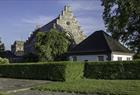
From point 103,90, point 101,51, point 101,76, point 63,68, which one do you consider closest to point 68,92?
point 103,90

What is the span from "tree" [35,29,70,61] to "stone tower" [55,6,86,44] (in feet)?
29.0

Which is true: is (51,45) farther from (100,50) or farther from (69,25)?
(69,25)

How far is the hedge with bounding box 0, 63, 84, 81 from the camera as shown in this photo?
31305 millimetres

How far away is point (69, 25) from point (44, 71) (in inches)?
1270

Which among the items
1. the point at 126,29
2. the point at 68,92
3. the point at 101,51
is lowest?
the point at 68,92

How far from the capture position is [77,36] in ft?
212

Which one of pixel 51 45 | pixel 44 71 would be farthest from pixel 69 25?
pixel 44 71

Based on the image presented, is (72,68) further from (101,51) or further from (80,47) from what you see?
(80,47)

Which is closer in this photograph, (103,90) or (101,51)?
(103,90)

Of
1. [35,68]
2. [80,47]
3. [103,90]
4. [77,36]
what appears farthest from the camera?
[77,36]

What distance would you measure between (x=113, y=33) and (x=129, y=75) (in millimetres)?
21154

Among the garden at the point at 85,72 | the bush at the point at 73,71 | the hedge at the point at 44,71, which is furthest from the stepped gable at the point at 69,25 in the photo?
the bush at the point at 73,71

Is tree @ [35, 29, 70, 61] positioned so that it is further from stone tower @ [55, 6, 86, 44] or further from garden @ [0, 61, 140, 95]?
garden @ [0, 61, 140, 95]

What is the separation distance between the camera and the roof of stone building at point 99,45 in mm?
45987
